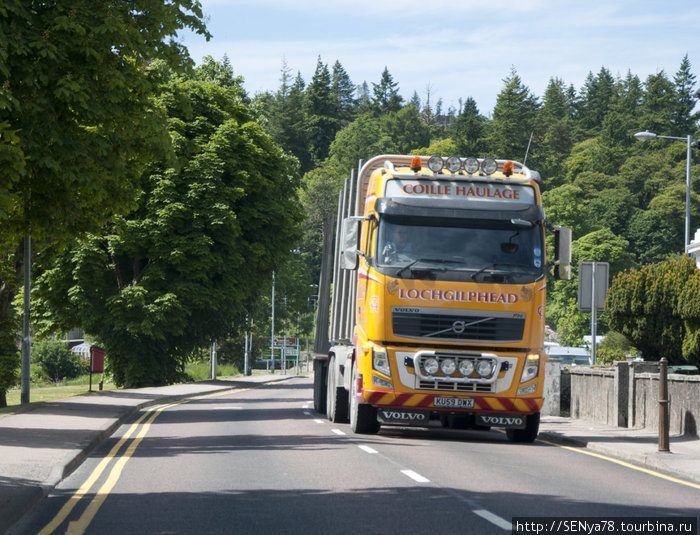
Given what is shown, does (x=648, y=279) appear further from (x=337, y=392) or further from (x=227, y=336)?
(x=337, y=392)

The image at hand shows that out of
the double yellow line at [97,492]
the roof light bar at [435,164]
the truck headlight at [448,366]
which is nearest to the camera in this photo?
the double yellow line at [97,492]

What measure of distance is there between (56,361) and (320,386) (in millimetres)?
72240

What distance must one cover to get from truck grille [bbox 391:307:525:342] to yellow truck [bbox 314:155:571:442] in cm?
2

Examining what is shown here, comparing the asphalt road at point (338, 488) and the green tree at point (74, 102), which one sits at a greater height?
the green tree at point (74, 102)

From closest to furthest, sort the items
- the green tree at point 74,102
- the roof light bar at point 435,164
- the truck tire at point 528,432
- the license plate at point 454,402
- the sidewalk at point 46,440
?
1. the sidewalk at point 46,440
2. the green tree at point 74,102
3. the license plate at point 454,402
4. the roof light bar at point 435,164
5. the truck tire at point 528,432

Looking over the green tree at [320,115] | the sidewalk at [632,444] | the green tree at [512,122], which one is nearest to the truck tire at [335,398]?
the sidewalk at [632,444]

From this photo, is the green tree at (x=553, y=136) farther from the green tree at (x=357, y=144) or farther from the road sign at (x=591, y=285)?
the road sign at (x=591, y=285)

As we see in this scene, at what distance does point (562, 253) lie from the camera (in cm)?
1669

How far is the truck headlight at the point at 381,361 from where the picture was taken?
16609mm

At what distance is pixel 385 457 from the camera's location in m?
14.6

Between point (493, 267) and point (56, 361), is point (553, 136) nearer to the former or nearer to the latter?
point (56, 361)

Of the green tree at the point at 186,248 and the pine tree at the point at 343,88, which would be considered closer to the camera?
the green tree at the point at 186,248

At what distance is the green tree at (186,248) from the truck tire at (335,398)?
61.7ft

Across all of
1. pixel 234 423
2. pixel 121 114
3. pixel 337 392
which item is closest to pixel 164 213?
pixel 234 423
